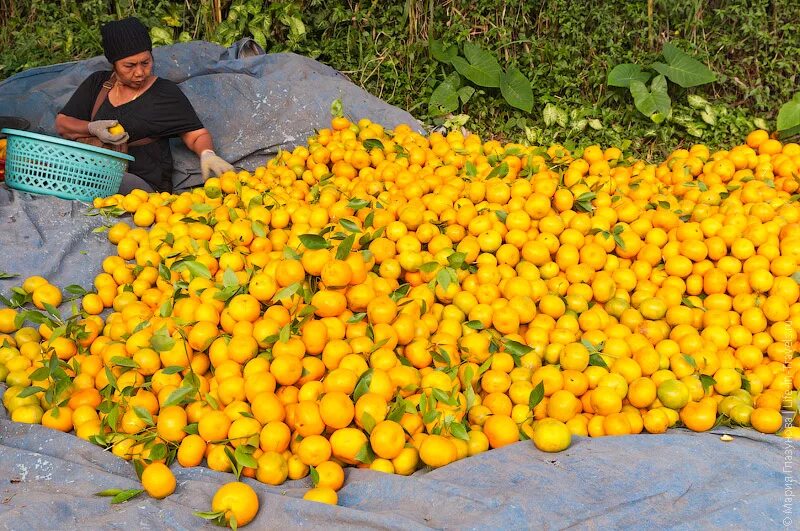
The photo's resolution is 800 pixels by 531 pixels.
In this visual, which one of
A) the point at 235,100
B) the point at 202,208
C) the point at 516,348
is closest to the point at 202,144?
the point at 235,100

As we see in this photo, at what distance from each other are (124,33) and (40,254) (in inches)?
58.9

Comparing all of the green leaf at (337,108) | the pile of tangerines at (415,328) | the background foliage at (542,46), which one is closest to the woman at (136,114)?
the green leaf at (337,108)

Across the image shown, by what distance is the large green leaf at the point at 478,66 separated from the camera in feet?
16.2

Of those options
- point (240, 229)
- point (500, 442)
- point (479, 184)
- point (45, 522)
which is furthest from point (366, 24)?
point (45, 522)

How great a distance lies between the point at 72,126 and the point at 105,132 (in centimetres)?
42

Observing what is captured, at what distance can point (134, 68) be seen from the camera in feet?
12.7

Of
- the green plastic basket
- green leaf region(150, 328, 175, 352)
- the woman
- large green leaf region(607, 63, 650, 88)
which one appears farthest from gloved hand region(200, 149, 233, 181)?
large green leaf region(607, 63, 650, 88)

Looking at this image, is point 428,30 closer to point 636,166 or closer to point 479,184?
point 636,166

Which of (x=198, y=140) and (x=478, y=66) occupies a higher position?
(x=478, y=66)

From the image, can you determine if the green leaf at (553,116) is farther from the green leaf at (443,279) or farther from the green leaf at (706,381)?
the green leaf at (706,381)

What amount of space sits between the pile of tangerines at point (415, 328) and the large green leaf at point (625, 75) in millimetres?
1886

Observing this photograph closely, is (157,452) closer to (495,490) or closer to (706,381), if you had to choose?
(495,490)

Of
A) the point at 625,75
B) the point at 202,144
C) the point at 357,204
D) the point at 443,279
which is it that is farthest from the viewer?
the point at 625,75

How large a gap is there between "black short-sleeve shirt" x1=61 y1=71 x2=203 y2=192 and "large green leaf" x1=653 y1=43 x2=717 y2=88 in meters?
3.52
